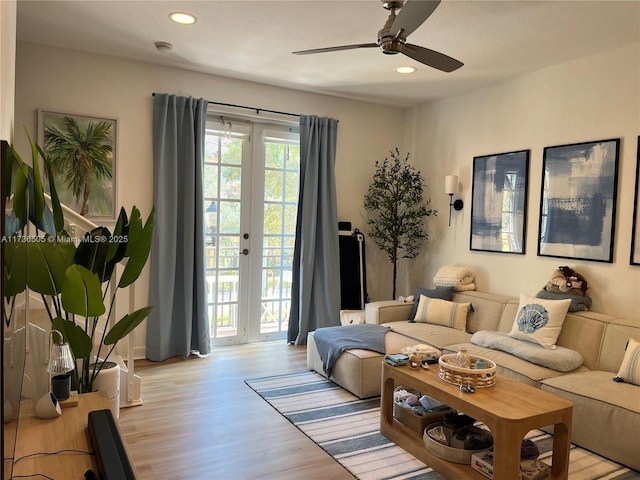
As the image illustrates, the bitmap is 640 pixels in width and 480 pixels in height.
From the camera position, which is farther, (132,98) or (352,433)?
(132,98)

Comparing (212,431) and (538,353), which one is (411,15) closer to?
(538,353)

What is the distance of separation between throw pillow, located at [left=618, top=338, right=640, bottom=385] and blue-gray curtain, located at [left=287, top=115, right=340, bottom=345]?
2.68 metres

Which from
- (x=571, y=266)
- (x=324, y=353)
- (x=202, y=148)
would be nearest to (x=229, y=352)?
(x=324, y=353)

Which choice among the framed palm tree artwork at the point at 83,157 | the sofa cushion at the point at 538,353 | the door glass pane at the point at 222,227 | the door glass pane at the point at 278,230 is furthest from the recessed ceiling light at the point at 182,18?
the sofa cushion at the point at 538,353

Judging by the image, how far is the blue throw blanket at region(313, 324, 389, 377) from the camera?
3584 millimetres

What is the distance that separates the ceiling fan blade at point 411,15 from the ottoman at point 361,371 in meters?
2.15

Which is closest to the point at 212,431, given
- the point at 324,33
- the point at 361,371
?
the point at 361,371

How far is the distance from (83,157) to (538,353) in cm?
372

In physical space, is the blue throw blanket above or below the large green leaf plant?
below

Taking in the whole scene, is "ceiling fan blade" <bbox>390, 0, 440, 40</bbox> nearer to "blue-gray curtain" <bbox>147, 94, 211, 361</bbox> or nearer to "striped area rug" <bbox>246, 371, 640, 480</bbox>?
"striped area rug" <bbox>246, 371, 640, 480</bbox>

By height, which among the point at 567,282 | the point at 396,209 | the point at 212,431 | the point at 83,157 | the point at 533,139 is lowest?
the point at 212,431

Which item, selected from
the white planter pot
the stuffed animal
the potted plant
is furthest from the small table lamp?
the potted plant

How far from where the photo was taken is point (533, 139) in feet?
13.0

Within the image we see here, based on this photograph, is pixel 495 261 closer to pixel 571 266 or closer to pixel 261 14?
pixel 571 266
